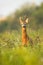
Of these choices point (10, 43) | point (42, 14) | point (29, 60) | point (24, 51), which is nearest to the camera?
point (29, 60)

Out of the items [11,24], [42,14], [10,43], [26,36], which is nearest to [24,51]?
[10,43]

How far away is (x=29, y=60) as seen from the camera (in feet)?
18.1

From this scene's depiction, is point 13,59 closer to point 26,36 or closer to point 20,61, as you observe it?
point 20,61

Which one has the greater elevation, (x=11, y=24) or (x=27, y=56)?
(x=27, y=56)

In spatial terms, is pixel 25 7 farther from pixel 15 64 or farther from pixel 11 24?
pixel 15 64

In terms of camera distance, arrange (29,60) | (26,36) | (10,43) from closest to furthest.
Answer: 1. (29,60)
2. (10,43)
3. (26,36)

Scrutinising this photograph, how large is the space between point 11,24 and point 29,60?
655 inches

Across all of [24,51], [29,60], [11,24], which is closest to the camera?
[29,60]

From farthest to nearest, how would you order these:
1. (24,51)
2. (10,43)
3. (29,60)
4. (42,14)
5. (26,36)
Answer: (42,14) → (26,36) → (10,43) → (24,51) → (29,60)

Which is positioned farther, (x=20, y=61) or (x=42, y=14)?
(x=42, y=14)

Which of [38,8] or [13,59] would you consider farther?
[38,8]

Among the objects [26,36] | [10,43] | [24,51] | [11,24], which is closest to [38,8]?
[11,24]

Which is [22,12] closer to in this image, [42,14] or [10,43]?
[42,14]

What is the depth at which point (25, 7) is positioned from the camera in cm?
2614
